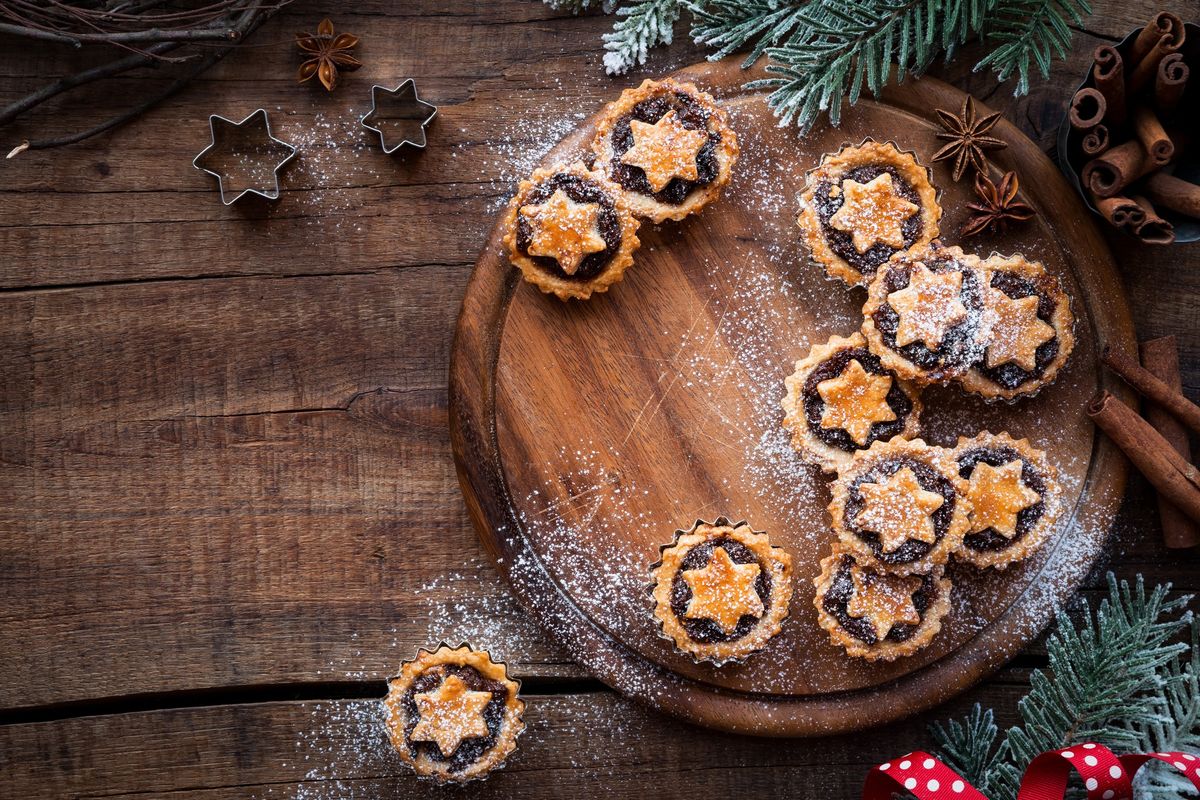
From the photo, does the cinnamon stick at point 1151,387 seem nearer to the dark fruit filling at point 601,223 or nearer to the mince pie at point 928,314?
the mince pie at point 928,314

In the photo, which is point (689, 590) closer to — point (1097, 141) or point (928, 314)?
point (928, 314)

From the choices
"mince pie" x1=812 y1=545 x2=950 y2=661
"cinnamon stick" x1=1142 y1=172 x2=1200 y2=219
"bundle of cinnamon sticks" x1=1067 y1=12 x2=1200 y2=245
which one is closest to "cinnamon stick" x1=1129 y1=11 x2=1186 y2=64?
"bundle of cinnamon sticks" x1=1067 y1=12 x2=1200 y2=245

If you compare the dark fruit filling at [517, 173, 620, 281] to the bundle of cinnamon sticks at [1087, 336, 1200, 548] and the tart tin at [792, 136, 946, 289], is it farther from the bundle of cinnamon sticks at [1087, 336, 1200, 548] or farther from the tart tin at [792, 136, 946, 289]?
the bundle of cinnamon sticks at [1087, 336, 1200, 548]

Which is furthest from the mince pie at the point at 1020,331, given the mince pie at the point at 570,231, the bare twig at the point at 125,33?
the bare twig at the point at 125,33

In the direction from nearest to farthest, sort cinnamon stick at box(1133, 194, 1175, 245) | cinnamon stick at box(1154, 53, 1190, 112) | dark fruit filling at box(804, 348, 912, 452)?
1. cinnamon stick at box(1154, 53, 1190, 112)
2. cinnamon stick at box(1133, 194, 1175, 245)
3. dark fruit filling at box(804, 348, 912, 452)

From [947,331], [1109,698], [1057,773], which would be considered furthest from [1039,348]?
[1057,773]
